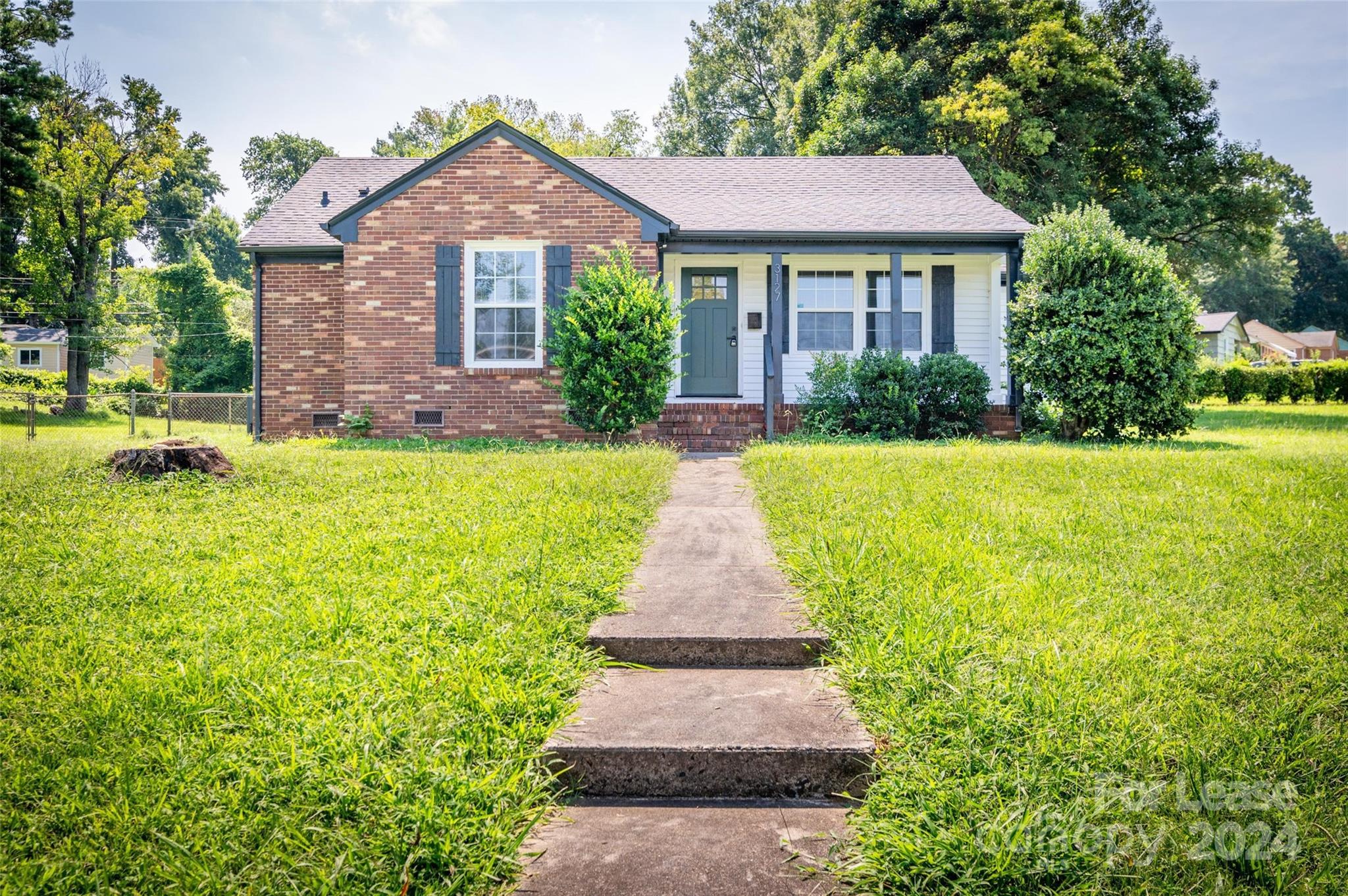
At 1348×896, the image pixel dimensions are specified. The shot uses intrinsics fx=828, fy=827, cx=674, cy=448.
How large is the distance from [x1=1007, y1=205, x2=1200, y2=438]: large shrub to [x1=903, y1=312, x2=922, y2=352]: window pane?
287cm

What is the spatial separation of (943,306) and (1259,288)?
60504mm

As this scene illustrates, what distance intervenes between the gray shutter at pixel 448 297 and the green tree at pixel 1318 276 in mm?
69747

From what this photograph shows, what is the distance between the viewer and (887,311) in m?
14.1

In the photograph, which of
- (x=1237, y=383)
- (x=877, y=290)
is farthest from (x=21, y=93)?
(x=1237, y=383)

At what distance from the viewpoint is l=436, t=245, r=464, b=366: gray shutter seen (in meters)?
11.9

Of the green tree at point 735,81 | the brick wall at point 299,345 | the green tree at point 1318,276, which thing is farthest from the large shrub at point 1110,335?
the green tree at point 1318,276

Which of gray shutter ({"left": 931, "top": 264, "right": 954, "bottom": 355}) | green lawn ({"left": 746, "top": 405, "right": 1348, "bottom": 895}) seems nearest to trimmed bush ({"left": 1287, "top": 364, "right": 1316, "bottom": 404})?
gray shutter ({"left": 931, "top": 264, "right": 954, "bottom": 355})

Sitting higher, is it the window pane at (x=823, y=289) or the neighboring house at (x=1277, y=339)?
the neighboring house at (x=1277, y=339)

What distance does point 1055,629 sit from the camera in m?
3.24

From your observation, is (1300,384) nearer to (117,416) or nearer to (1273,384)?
(1273,384)

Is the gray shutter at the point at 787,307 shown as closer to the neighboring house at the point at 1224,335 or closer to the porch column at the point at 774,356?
the porch column at the point at 774,356

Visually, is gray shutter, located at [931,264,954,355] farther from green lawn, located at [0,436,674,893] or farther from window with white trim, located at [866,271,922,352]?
green lawn, located at [0,436,674,893]

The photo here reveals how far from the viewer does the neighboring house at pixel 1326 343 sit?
60.2 m

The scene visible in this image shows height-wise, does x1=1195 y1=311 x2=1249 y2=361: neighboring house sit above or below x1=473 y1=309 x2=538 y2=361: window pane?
above
